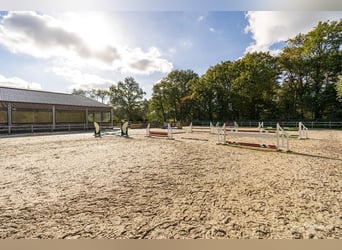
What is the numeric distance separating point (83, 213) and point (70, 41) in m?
5.22

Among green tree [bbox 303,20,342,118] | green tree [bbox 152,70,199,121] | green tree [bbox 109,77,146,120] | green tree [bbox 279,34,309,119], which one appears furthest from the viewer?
green tree [bbox 109,77,146,120]

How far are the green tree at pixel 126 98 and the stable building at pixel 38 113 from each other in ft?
39.9

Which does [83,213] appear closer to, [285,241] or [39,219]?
[39,219]

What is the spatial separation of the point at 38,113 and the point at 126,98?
17637 mm

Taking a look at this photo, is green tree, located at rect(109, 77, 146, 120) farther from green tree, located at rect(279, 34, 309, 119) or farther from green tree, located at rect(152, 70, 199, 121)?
green tree, located at rect(279, 34, 309, 119)

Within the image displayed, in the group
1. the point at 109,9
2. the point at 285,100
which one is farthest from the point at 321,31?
the point at 109,9

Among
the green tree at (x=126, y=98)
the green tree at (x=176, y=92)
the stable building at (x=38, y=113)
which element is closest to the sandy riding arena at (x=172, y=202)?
the stable building at (x=38, y=113)

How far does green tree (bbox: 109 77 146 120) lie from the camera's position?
32.7 meters

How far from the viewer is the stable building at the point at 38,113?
14.2m

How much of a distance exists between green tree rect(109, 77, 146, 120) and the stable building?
12.2m

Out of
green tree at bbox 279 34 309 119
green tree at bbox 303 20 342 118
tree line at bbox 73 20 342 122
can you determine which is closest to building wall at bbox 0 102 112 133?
tree line at bbox 73 20 342 122

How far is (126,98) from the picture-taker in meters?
33.0

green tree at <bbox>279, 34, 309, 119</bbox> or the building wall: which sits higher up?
green tree at <bbox>279, 34, 309, 119</bbox>

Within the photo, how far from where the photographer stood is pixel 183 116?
31.9m
